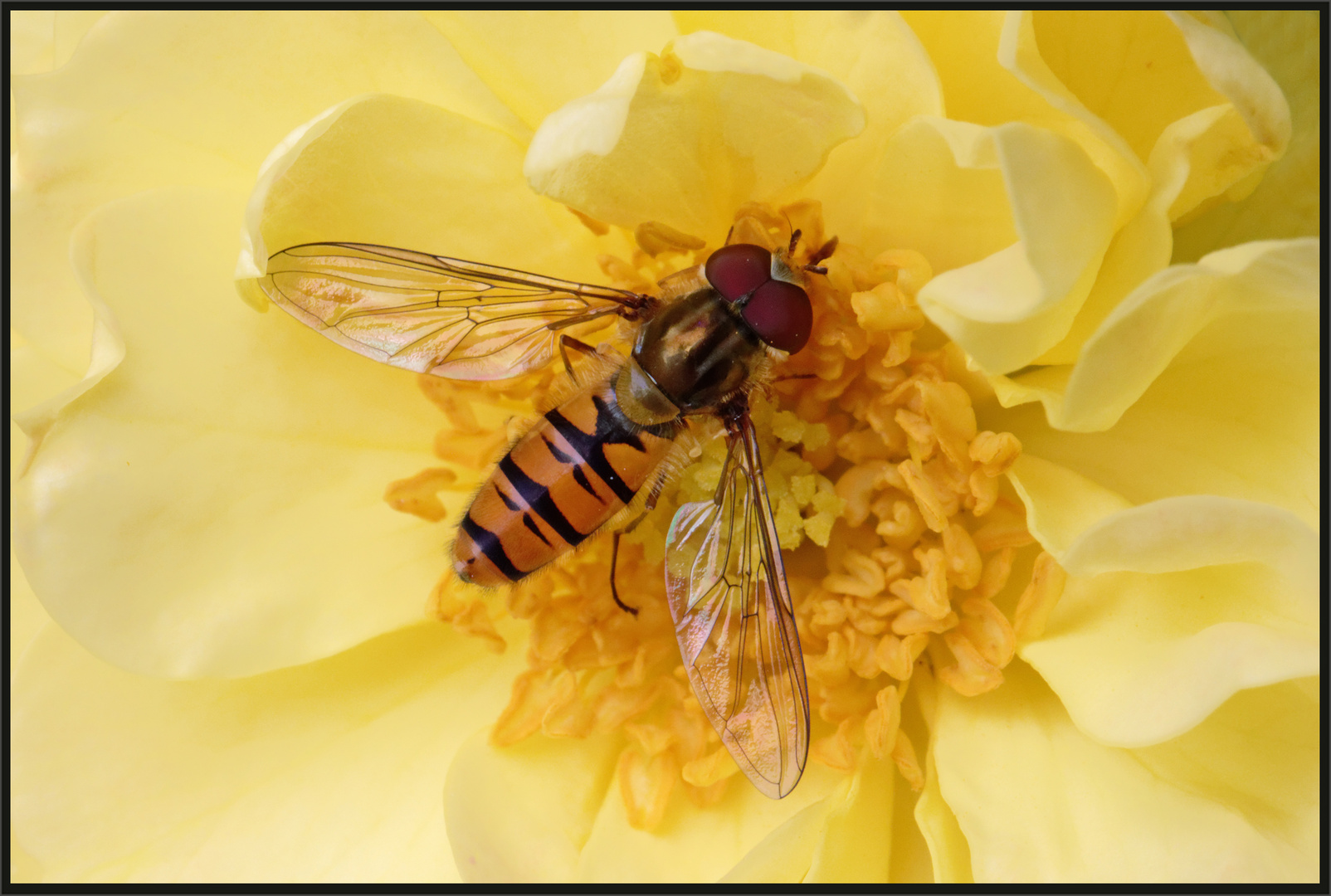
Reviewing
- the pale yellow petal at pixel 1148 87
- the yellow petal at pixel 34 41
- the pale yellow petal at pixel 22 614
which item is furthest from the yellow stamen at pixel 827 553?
the yellow petal at pixel 34 41

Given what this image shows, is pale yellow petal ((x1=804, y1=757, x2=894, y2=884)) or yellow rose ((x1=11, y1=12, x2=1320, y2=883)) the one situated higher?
yellow rose ((x1=11, y1=12, x2=1320, y2=883))

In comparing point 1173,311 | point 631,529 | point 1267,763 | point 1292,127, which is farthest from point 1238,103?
point 631,529

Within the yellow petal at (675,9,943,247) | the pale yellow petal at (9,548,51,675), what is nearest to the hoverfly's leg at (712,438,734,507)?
the yellow petal at (675,9,943,247)

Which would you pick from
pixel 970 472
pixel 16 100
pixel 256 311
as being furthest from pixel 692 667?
pixel 16 100

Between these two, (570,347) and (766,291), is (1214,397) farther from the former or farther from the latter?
(570,347)

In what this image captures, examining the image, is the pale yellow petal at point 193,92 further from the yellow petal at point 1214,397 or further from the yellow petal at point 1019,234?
the yellow petal at point 1214,397

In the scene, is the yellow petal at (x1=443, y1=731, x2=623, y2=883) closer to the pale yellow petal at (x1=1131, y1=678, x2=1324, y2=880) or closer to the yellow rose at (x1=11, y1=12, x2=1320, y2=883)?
the yellow rose at (x1=11, y1=12, x2=1320, y2=883)
